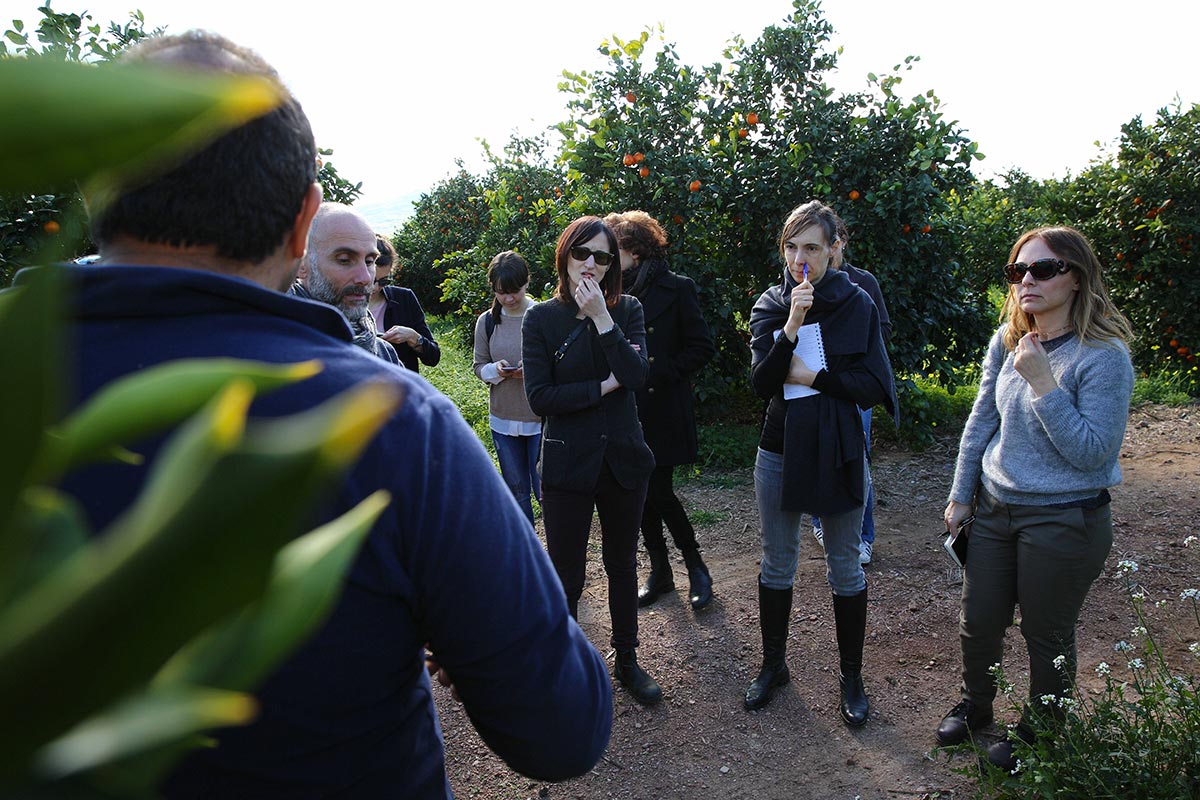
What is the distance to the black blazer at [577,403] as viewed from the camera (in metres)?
3.77

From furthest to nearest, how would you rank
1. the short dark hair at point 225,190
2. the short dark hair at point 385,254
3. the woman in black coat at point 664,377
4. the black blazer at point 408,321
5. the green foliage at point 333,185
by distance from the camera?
the green foliage at point 333,185 → the black blazer at point 408,321 → the woman in black coat at point 664,377 → the short dark hair at point 385,254 → the short dark hair at point 225,190

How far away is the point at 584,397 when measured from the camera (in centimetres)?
374

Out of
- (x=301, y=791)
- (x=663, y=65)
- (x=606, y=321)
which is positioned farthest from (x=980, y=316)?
(x=301, y=791)

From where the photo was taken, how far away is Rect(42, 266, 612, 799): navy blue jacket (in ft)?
3.36

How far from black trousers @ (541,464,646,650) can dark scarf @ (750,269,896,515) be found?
2.40ft

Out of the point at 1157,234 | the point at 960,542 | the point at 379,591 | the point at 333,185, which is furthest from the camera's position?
the point at 1157,234

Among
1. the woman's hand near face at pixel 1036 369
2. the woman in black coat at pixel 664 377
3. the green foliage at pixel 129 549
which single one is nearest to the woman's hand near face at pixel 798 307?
the woman's hand near face at pixel 1036 369

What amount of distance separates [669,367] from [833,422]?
1.39m

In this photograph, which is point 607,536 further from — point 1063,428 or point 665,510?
point 1063,428

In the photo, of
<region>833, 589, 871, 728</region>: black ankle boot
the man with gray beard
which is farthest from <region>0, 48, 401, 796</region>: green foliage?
<region>833, 589, 871, 728</region>: black ankle boot

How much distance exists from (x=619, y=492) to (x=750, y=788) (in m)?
1.34

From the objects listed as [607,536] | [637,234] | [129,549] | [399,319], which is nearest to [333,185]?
[399,319]

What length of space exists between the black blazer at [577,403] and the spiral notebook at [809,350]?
67cm

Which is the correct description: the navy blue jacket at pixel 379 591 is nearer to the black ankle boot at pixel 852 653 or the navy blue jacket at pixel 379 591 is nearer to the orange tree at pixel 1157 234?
the black ankle boot at pixel 852 653
